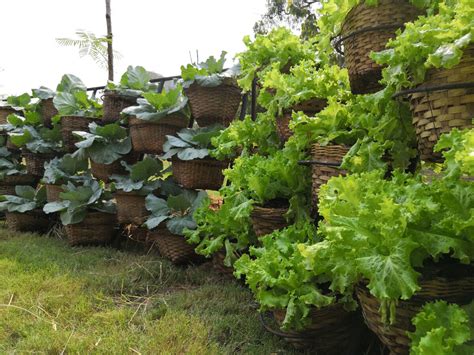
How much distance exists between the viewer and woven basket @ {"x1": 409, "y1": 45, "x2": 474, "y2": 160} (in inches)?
39.4

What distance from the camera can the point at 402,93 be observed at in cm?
117

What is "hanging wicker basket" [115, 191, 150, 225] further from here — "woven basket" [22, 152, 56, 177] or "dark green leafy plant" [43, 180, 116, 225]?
"woven basket" [22, 152, 56, 177]

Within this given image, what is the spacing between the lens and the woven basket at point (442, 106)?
1.00 m

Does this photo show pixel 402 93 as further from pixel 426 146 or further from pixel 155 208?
pixel 155 208

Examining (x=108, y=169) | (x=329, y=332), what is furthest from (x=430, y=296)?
(x=108, y=169)

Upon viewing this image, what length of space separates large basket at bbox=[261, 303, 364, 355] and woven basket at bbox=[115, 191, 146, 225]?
75.1 inches

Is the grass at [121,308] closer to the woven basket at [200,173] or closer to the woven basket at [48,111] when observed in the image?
the woven basket at [200,173]

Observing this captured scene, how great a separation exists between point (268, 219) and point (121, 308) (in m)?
0.94

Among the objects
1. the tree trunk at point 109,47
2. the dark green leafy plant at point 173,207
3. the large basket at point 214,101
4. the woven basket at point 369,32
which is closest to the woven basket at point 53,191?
the dark green leafy plant at point 173,207

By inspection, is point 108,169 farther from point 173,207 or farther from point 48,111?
point 48,111

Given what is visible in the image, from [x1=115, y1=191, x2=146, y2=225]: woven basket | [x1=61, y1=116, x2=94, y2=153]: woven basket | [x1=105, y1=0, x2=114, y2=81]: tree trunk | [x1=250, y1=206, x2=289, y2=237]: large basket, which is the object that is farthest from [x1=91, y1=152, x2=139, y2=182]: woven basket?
[x1=250, y1=206, x2=289, y2=237]: large basket

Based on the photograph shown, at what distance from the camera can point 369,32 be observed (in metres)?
1.51

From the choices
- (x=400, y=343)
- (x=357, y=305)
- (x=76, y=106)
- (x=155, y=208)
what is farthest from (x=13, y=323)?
(x=76, y=106)

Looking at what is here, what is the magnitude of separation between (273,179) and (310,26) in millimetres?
6480
